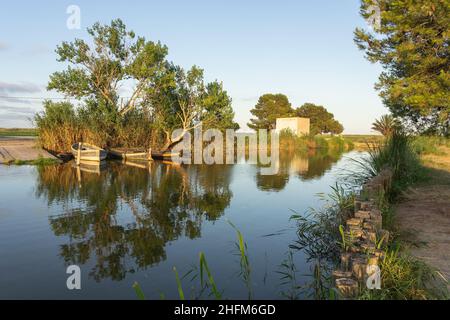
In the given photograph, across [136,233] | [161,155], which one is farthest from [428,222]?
[161,155]

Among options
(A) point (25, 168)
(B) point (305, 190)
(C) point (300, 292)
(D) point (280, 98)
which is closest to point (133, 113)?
(A) point (25, 168)

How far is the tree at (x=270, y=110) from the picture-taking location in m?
62.7

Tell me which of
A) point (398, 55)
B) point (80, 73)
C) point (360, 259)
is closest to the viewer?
point (360, 259)

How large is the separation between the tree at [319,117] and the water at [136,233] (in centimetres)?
6081

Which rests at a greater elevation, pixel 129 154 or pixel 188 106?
pixel 188 106

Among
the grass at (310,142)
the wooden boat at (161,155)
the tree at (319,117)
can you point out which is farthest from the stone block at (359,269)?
the tree at (319,117)

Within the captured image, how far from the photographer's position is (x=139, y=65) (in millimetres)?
29281

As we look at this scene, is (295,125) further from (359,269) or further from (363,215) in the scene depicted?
(359,269)

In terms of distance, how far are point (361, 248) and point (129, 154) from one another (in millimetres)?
24774

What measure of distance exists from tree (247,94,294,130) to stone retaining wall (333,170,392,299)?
55654 mm

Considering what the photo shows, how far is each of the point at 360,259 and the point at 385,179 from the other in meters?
6.20

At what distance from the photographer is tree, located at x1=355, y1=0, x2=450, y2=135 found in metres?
10.0

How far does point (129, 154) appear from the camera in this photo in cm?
2761

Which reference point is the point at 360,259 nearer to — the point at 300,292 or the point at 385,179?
the point at 300,292
